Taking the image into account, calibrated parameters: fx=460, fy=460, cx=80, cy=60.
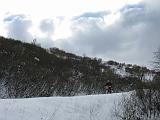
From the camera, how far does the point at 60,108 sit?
22.8 m

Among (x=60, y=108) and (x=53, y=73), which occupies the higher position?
(x=53, y=73)

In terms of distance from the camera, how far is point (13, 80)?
29188mm

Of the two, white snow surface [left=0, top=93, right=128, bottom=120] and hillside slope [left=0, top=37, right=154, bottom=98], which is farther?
hillside slope [left=0, top=37, right=154, bottom=98]

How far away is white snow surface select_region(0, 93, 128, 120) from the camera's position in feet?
68.1

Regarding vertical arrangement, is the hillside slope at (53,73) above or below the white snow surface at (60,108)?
above

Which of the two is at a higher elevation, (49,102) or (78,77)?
(78,77)

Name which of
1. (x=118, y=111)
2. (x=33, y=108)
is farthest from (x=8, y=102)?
(x=118, y=111)

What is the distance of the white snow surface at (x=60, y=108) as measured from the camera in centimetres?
2077

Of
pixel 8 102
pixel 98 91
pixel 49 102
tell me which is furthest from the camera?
pixel 98 91

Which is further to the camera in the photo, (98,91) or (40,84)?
(98,91)

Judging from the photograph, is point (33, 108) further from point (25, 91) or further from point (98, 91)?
point (98, 91)

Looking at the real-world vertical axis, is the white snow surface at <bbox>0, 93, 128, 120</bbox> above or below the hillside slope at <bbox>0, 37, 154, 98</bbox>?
below

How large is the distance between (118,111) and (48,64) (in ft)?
44.1

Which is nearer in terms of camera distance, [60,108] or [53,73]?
[60,108]
